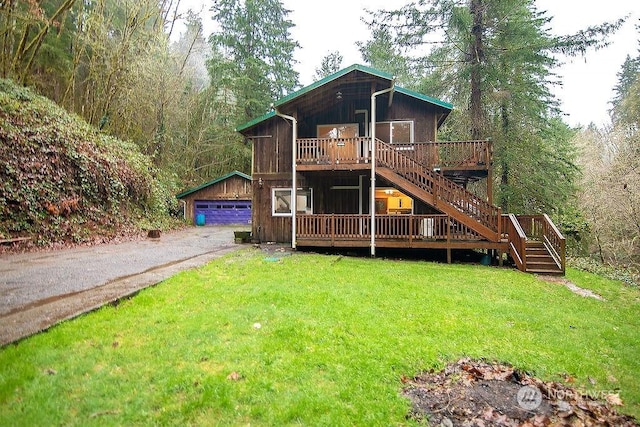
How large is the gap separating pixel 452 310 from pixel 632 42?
37597 millimetres

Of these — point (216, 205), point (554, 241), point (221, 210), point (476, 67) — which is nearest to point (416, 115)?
point (476, 67)

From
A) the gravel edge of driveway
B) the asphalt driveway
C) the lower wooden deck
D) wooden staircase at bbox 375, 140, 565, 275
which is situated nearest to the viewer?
the gravel edge of driveway

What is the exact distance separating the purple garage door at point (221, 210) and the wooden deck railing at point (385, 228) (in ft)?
46.3

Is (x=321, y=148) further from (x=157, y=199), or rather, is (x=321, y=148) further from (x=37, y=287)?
(x=157, y=199)

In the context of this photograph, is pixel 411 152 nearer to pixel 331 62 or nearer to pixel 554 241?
pixel 554 241

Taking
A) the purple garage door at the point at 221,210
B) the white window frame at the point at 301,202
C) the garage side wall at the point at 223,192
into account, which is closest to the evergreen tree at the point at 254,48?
the garage side wall at the point at 223,192

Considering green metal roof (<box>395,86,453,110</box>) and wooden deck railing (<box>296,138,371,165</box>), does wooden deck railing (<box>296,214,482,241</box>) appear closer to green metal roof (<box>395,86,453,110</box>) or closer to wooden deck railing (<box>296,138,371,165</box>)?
wooden deck railing (<box>296,138,371,165</box>)

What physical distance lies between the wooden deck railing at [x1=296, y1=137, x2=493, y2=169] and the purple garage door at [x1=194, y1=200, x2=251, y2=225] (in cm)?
1413

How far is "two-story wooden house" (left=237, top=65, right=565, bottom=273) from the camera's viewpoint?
10844 millimetres

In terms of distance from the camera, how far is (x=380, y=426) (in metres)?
2.70

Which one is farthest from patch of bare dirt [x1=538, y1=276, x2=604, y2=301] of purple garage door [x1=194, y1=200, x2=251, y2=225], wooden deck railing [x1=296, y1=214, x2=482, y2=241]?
purple garage door [x1=194, y1=200, x2=251, y2=225]

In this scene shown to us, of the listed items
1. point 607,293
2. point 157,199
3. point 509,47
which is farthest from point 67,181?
point 509,47

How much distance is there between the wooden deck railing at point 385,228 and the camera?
36.4ft

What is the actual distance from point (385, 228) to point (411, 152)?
334 cm
